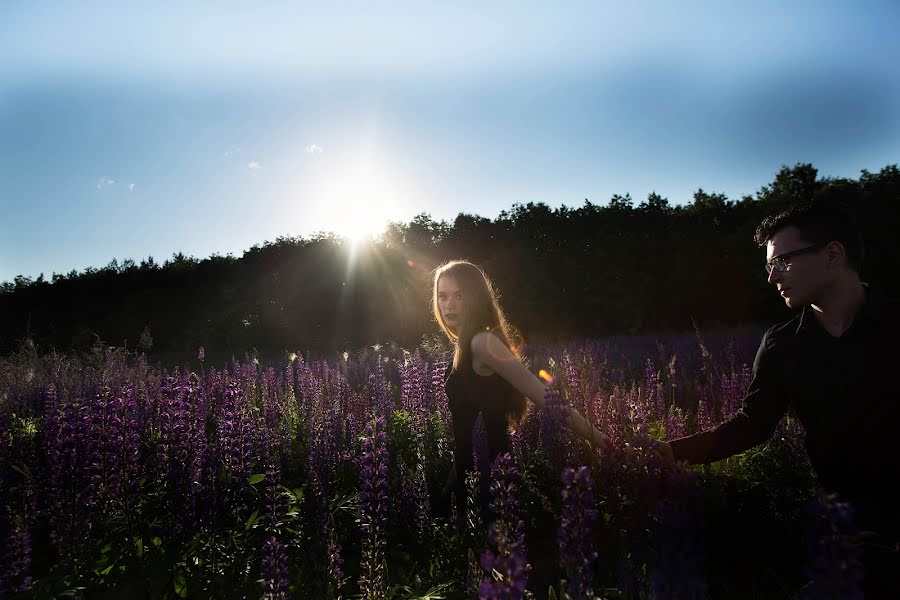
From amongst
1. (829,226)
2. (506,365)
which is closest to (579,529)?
(829,226)

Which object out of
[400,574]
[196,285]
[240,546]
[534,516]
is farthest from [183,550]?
[196,285]

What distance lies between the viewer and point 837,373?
226 cm

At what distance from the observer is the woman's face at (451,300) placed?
12.3 feet

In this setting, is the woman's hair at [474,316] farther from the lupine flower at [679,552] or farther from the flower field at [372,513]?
the lupine flower at [679,552]

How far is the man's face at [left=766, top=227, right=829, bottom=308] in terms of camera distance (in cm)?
233

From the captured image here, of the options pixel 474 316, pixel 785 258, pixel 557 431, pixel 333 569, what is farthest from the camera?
pixel 474 316

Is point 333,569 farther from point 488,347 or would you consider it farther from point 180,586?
point 488,347

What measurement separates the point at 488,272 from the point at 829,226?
1695cm

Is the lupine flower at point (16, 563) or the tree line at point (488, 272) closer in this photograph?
the lupine flower at point (16, 563)

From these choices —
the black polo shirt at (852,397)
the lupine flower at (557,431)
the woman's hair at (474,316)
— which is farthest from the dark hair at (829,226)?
the woman's hair at (474,316)

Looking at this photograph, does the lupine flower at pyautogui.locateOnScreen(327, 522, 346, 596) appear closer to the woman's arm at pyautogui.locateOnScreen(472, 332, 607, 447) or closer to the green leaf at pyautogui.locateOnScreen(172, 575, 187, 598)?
the green leaf at pyautogui.locateOnScreen(172, 575, 187, 598)

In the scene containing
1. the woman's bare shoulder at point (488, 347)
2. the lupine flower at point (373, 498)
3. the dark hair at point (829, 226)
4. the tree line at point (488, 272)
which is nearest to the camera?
the lupine flower at point (373, 498)

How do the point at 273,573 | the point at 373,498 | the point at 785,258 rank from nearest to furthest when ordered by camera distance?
the point at 273,573
the point at 373,498
the point at 785,258

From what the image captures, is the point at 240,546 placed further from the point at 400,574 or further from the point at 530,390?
the point at 530,390
